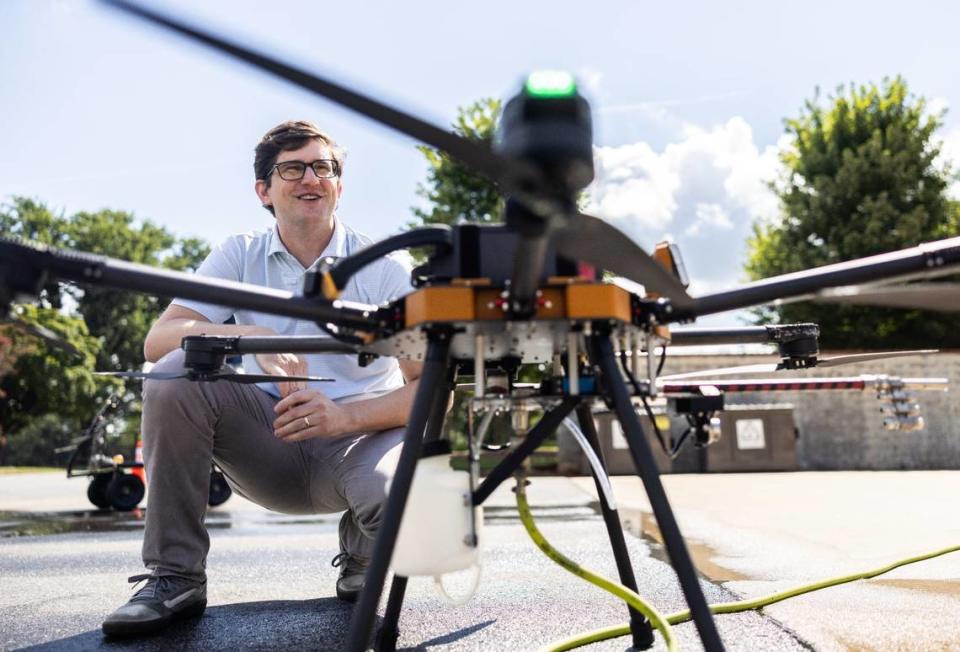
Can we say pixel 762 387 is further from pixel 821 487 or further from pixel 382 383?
pixel 821 487

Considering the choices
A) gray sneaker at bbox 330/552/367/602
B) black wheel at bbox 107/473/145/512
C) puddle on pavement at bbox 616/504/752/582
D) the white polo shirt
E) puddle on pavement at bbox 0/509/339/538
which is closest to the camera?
gray sneaker at bbox 330/552/367/602

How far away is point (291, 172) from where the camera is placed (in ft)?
8.70

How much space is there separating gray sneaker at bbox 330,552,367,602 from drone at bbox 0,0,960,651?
119cm

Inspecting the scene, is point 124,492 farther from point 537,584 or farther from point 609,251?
point 609,251

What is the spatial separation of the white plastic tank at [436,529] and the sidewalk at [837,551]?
1.03 meters

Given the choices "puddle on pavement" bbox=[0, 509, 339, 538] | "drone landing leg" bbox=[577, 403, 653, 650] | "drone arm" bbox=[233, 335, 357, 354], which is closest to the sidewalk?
"drone landing leg" bbox=[577, 403, 653, 650]

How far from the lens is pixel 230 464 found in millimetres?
2443

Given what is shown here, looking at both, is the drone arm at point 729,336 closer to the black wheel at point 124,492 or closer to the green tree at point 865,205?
the black wheel at point 124,492

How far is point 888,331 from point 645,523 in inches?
735

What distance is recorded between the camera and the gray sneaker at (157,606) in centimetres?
201

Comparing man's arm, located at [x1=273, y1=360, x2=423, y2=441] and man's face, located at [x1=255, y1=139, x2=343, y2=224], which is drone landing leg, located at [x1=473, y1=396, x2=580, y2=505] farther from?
man's face, located at [x1=255, y1=139, x2=343, y2=224]

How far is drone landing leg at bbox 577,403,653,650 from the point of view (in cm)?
158

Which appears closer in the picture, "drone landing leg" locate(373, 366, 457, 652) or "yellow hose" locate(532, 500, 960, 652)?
"yellow hose" locate(532, 500, 960, 652)

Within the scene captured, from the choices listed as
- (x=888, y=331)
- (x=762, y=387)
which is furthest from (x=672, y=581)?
(x=888, y=331)
